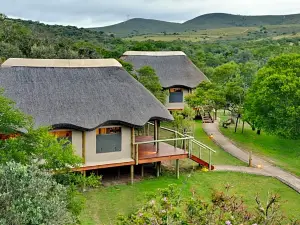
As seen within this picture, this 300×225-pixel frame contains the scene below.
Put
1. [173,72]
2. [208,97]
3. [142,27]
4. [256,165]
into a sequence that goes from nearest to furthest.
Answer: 1. [256,165]
2. [208,97]
3. [173,72]
4. [142,27]

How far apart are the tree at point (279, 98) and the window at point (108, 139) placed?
8129mm

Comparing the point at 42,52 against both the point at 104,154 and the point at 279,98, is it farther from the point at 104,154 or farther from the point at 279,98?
the point at 279,98

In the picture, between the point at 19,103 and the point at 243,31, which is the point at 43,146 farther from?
the point at 243,31

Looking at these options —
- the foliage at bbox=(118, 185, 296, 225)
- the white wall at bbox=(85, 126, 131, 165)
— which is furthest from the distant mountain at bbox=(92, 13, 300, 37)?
the foliage at bbox=(118, 185, 296, 225)

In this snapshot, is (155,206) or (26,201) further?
(155,206)

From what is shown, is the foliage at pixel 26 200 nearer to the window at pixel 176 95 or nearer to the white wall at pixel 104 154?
the white wall at pixel 104 154

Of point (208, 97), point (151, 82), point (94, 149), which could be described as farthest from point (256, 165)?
point (151, 82)

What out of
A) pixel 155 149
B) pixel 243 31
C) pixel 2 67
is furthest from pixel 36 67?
pixel 243 31

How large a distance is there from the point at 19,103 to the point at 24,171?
9.27 m

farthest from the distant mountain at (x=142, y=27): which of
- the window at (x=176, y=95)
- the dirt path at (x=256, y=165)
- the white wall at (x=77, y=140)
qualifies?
the white wall at (x=77, y=140)

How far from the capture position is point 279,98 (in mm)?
20734

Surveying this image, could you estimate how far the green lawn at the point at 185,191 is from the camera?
15.0 meters

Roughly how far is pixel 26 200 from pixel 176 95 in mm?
26648

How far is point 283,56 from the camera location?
72.3 ft
